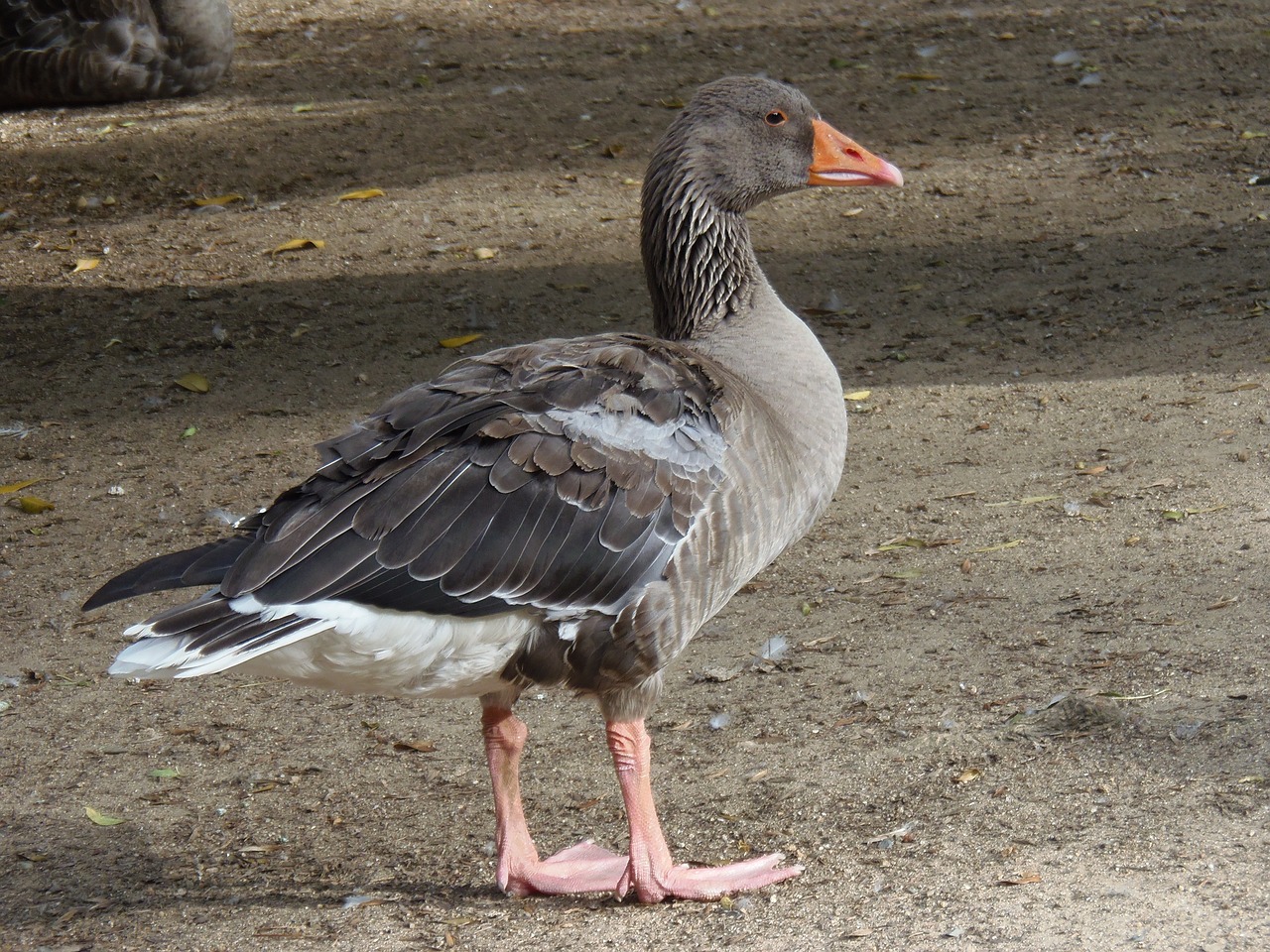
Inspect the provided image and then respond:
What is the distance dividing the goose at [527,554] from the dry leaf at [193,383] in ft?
12.2

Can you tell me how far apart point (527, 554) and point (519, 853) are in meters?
0.89

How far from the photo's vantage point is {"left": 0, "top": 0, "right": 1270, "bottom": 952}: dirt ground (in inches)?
148

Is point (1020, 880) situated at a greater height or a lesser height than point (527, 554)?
lesser

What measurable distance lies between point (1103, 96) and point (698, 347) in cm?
710

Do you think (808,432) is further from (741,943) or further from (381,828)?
(381,828)

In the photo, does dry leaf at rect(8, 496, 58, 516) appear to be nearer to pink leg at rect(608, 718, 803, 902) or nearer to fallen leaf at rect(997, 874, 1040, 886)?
pink leg at rect(608, 718, 803, 902)

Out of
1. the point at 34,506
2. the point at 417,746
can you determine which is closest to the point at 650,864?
the point at 417,746

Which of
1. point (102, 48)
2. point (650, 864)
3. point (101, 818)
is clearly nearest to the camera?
point (650, 864)

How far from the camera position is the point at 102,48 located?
10891mm

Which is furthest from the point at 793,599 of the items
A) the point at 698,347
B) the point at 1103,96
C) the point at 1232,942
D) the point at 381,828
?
the point at 1103,96

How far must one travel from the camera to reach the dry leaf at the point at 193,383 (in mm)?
7289

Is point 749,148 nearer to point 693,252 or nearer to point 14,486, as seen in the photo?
point 693,252

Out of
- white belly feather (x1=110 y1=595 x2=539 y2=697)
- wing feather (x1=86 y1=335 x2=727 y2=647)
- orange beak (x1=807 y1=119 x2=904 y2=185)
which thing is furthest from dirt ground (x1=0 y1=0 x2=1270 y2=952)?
orange beak (x1=807 y1=119 x2=904 y2=185)

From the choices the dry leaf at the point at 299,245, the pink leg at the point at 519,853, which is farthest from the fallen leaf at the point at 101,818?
the dry leaf at the point at 299,245
